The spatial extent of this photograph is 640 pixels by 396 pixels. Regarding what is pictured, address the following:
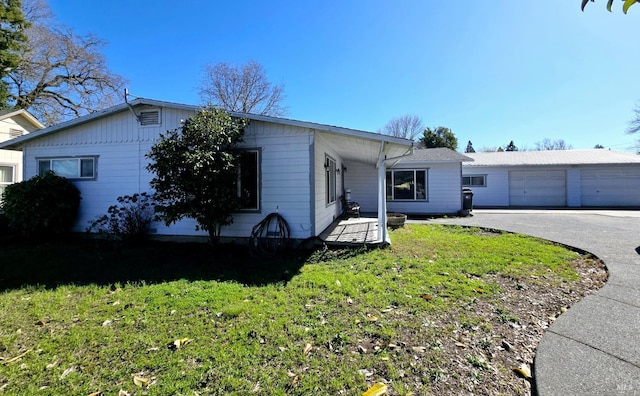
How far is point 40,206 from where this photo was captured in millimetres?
7062

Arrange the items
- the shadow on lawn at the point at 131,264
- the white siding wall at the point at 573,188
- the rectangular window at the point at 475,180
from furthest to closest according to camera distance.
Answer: the rectangular window at the point at 475,180 < the white siding wall at the point at 573,188 < the shadow on lawn at the point at 131,264

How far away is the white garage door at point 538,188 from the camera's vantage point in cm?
1719

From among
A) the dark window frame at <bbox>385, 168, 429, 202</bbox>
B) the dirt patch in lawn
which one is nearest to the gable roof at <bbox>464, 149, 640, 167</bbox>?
the dark window frame at <bbox>385, 168, 429, 202</bbox>

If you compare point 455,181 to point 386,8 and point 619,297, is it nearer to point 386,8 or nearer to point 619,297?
point 386,8

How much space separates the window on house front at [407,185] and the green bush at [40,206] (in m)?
12.1

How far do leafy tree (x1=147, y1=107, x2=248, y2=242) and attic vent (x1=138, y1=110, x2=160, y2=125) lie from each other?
1.72 metres

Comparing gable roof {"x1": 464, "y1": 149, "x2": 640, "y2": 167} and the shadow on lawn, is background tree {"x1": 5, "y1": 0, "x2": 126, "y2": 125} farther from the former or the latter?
gable roof {"x1": 464, "y1": 149, "x2": 640, "y2": 167}

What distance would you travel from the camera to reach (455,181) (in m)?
13.4

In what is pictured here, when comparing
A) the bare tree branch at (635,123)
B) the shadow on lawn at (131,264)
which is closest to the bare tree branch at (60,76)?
the shadow on lawn at (131,264)

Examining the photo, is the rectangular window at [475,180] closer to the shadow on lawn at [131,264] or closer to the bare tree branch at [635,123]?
the shadow on lawn at [131,264]

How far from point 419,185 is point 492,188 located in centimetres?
727

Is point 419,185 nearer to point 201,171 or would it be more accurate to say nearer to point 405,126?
point 201,171

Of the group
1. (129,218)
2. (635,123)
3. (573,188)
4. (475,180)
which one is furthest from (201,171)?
(635,123)

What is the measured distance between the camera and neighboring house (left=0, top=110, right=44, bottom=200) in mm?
12234
